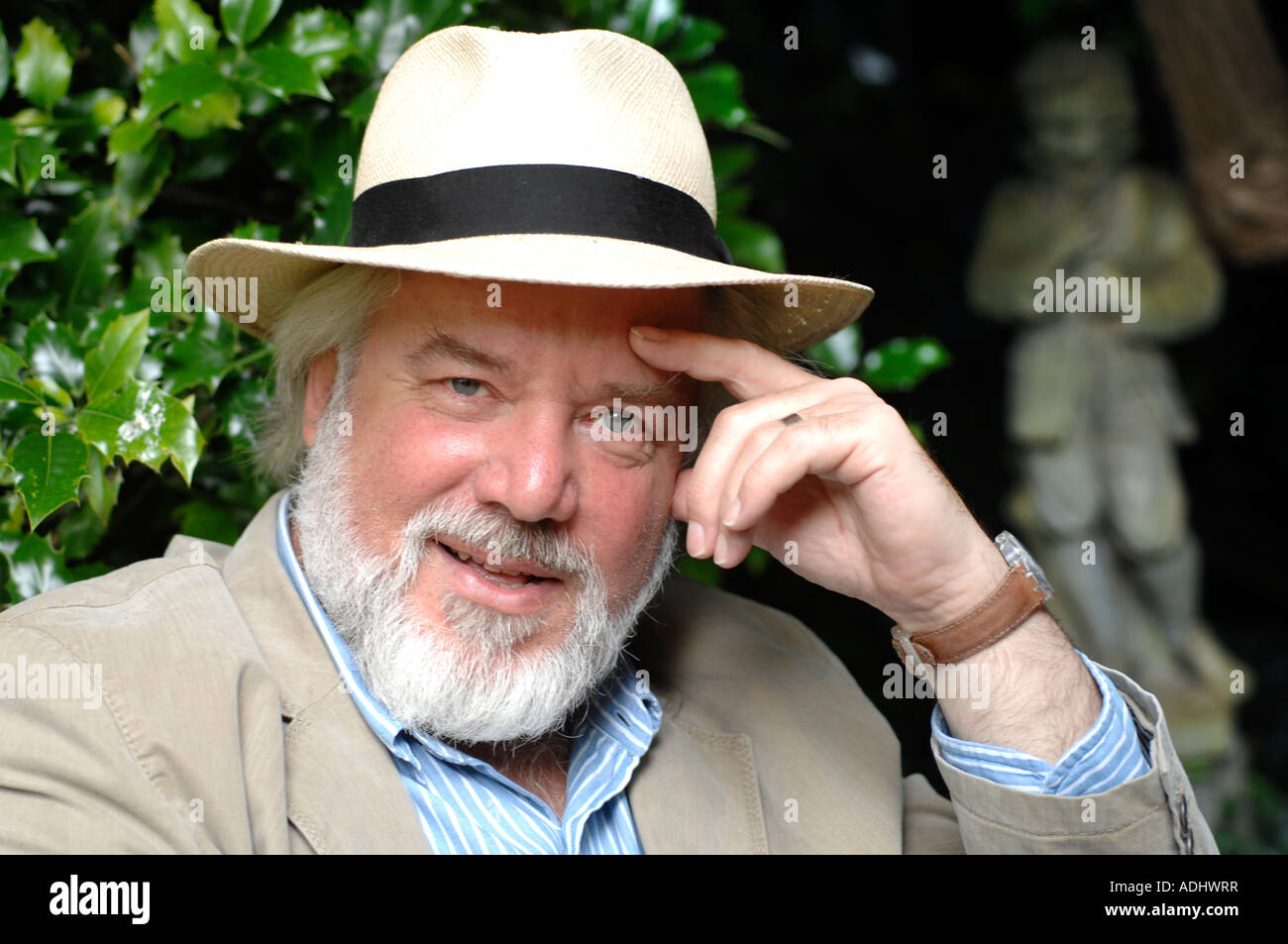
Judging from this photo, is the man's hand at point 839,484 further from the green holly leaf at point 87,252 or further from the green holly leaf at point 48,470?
the green holly leaf at point 87,252

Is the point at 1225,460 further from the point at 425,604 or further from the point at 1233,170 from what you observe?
the point at 425,604

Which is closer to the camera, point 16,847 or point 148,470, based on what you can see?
point 16,847

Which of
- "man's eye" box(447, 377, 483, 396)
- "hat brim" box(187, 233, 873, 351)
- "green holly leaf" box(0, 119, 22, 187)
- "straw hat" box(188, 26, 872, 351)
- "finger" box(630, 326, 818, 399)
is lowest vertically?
"man's eye" box(447, 377, 483, 396)

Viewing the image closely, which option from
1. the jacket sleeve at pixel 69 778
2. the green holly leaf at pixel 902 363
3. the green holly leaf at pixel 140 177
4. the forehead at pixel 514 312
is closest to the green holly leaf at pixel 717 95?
the green holly leaf at pixel 902 363

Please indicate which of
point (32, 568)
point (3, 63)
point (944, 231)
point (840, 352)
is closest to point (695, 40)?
point (840, 352)

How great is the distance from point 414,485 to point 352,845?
51 cm

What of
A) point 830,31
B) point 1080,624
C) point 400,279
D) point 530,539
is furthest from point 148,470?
point 1080,624

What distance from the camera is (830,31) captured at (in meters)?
4.79

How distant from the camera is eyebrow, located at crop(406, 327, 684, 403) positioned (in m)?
1.78

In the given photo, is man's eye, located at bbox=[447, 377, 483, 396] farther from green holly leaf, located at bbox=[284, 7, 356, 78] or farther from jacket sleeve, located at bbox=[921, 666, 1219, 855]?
jacket sleeve, located at bbox=[921, 666, 1219, 855]

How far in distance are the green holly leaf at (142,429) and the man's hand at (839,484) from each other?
73 cm

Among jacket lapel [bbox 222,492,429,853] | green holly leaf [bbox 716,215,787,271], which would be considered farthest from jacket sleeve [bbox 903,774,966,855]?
Result: green holly leaf [bbox 716,215,787,271]

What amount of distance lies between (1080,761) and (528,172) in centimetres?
119

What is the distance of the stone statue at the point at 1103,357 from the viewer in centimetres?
493
